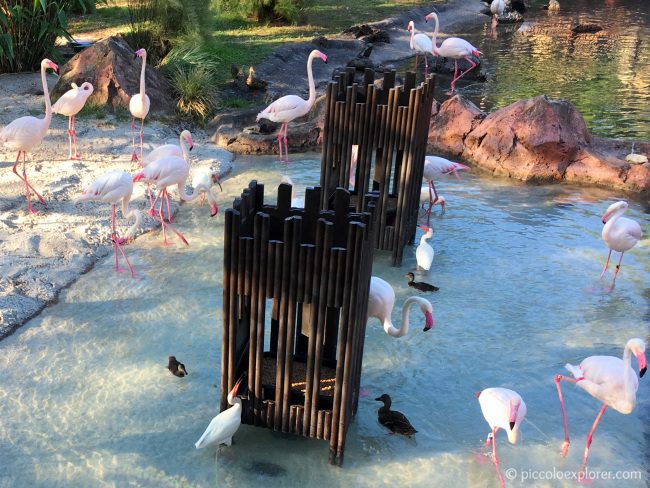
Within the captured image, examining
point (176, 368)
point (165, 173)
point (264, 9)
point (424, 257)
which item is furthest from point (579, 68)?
point (176, 368)

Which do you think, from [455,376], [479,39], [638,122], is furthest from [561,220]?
[479,39]

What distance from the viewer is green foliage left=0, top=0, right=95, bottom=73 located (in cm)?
1187

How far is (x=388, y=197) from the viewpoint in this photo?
24.0ft

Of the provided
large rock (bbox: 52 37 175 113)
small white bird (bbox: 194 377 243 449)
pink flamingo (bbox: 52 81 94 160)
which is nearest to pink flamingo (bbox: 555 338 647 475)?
small white bird (bbox: 194 377 243 449)

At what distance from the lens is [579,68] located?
1747 cm

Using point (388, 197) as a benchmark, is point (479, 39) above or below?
above

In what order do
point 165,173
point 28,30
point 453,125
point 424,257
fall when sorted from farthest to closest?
1. point 28,30
2. point 453,125
3. point 165,173
4. point 424,257

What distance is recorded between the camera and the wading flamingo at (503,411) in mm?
4188

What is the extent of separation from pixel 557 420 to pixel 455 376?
2.58ft

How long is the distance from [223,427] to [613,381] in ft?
7.97

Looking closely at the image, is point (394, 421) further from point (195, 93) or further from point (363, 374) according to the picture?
point (195, 93)

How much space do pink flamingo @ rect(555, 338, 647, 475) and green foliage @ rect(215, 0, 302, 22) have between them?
53.7ft

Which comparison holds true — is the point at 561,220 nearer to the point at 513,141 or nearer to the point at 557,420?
the point at 513,141

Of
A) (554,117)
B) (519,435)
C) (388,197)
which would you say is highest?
(554,117)
